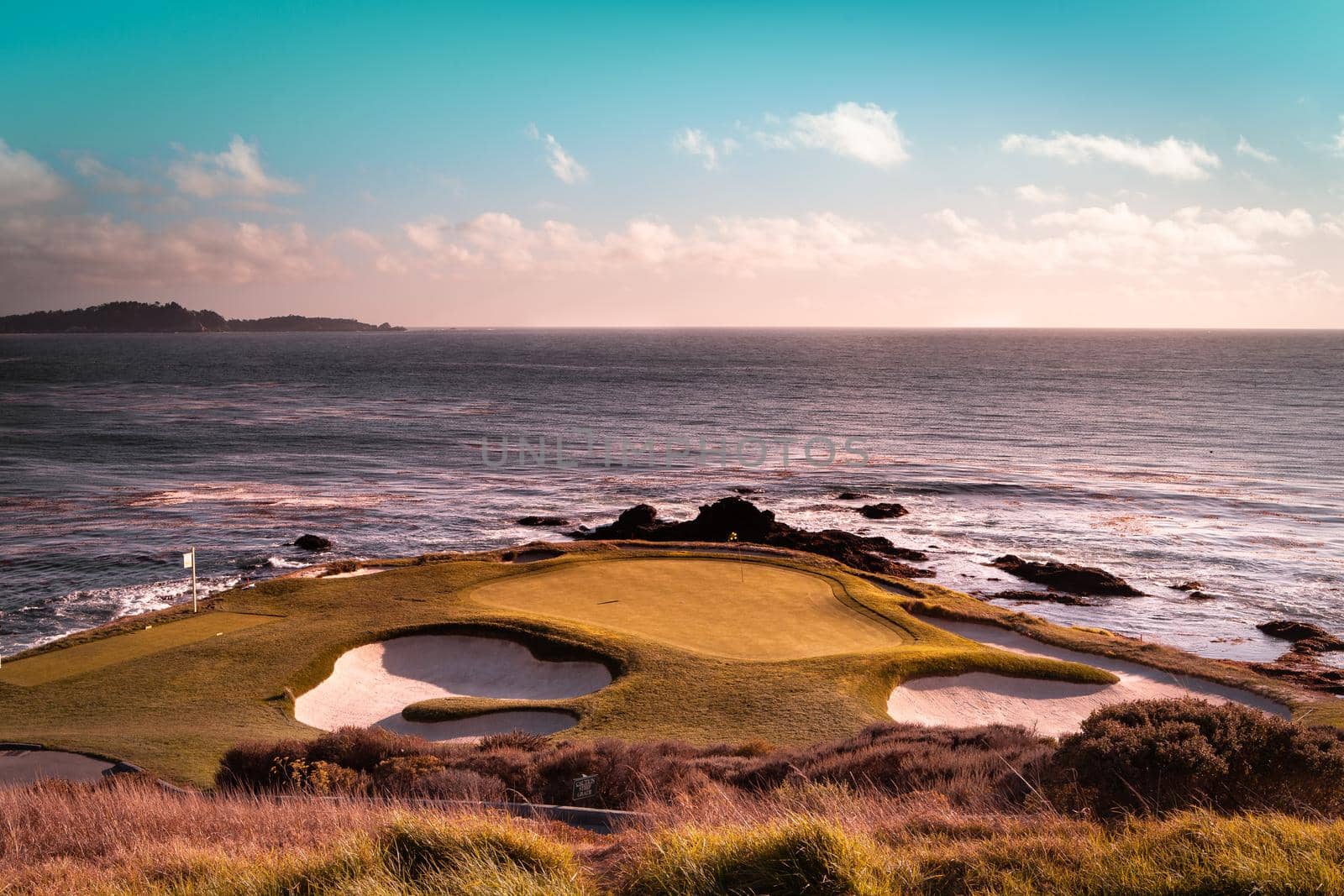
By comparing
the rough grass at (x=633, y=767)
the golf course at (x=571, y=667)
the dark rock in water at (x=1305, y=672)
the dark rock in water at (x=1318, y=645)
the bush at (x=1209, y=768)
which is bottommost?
the dark rock in water at (x=1318, y=645)

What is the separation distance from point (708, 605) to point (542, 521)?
19.2m

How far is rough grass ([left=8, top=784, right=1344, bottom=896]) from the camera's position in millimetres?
6488

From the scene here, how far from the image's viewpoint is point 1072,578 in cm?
2948

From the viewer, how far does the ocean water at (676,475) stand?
96.9ft

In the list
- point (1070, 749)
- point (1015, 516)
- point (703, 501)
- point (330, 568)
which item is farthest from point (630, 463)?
point (1070, 749)

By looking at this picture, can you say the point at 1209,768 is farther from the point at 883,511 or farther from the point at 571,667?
the point at 883,511

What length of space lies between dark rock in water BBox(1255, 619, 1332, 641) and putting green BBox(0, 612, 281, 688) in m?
26.5

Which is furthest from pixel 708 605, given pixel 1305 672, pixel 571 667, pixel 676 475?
pixel 676 475

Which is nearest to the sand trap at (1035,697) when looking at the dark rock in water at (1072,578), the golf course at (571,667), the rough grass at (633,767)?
the golf course at (571,667)

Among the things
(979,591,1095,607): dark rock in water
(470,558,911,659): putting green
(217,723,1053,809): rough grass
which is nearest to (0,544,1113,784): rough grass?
(470,558,911,659): putting green

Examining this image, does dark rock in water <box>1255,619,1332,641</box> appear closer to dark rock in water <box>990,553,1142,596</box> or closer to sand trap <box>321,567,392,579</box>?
dark rock in water <box>990,553,1142,596</box>

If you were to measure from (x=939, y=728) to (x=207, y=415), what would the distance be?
3042 inches

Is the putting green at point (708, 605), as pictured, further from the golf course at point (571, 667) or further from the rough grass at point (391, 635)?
the rough grass at point (391, 635)

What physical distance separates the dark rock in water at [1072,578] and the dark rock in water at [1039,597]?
862mm
